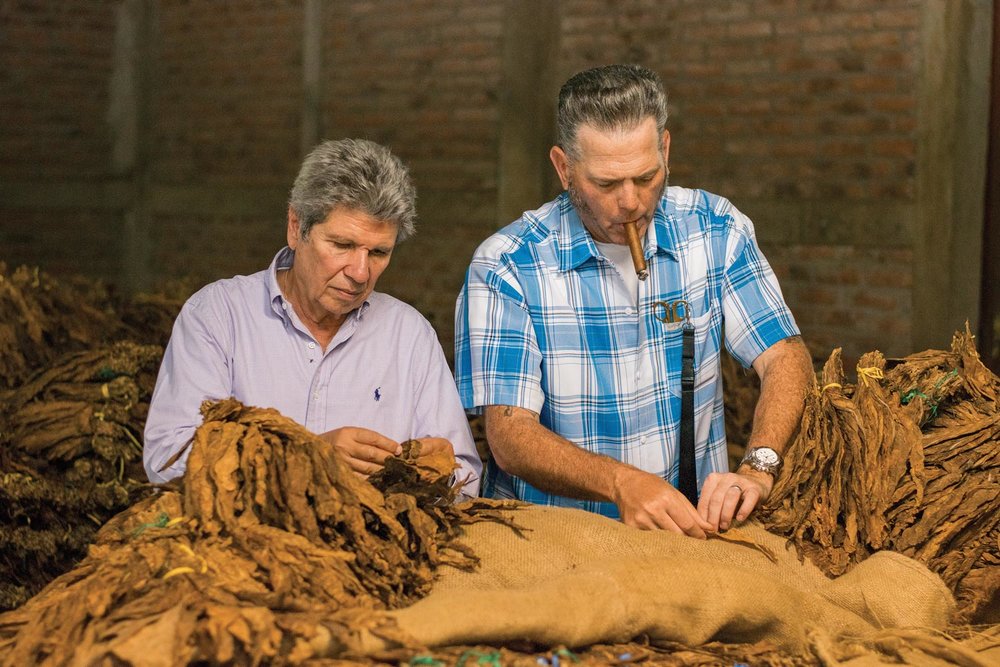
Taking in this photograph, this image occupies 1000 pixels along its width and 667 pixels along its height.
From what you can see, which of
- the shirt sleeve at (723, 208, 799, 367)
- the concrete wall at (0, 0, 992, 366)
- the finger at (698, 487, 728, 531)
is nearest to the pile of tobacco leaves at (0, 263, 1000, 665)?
the finger at (698, 487, 728, 531)

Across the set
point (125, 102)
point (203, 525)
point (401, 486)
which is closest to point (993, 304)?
point (401, 486)

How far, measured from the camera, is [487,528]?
2133 mm

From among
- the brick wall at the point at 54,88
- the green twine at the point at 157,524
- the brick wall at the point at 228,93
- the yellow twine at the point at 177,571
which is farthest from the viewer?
the brick wall at the point at 54,88

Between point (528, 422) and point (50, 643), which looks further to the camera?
point (528, 422)

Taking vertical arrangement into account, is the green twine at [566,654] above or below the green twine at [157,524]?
below

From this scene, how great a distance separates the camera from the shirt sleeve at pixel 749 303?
289 cm

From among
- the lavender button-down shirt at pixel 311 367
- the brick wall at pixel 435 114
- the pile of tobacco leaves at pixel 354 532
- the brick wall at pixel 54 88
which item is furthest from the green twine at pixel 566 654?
the brick wall at pixel 54 88

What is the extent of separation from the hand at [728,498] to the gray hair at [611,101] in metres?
0.83

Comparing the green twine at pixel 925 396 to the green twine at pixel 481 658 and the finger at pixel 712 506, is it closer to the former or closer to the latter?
the finger at pixel 712 506

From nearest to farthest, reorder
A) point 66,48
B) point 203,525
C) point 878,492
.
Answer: point 203,525 → point 878,492 → point 66,48

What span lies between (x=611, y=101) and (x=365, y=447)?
3.14 ft

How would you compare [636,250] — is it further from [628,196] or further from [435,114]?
[435,114]

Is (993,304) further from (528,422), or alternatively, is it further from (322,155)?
(322,155)

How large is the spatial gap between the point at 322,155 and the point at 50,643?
54.4 inches
